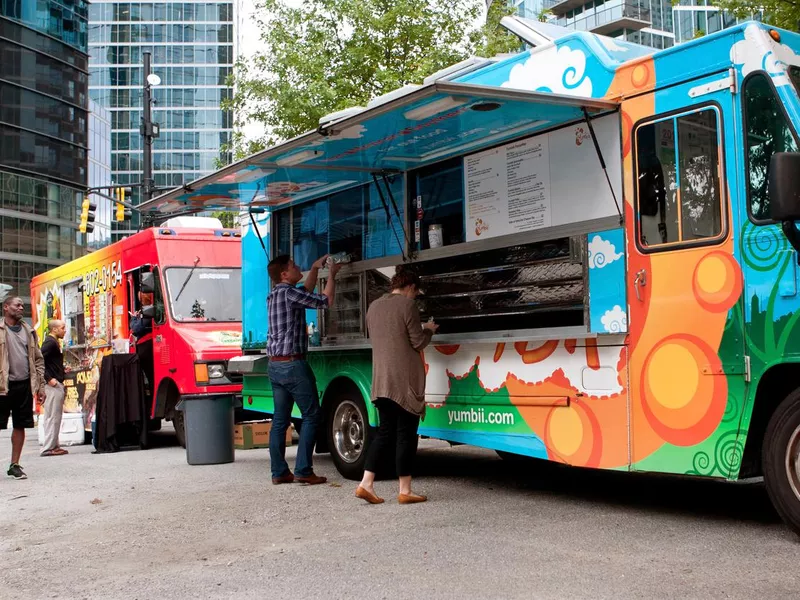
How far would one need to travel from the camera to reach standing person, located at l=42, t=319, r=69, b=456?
42.9 feet

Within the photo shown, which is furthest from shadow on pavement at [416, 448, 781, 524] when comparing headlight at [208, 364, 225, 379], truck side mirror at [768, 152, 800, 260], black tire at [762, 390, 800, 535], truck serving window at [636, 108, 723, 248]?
headlight at [208, 364, 225, 379]

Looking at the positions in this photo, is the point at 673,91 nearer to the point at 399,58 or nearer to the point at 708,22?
the point at 399,58

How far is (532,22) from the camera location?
343 inches

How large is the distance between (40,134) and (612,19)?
31896mm

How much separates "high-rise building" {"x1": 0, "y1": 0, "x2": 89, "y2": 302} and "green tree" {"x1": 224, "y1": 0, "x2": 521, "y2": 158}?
38.0m

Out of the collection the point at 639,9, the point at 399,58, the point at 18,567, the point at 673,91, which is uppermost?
the point at 639,9

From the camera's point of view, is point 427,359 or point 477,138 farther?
point 427,359

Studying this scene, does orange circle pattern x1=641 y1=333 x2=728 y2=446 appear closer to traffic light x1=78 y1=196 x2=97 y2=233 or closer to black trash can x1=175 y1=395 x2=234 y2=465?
black trash can x1=175 y1=395 x2=234 y2=465

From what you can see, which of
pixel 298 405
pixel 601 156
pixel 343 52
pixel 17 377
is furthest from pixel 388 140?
pixel 343 52

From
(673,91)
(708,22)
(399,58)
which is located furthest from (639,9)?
(673,91)

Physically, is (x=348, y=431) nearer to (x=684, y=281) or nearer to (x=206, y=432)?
(x=206, y=432)

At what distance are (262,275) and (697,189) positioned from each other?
5.88m

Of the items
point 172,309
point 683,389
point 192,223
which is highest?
point 192,223

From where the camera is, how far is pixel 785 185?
5277mm
